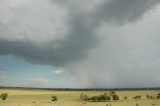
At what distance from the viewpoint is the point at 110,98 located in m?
151

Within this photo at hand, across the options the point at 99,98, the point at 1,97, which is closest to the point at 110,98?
the point at 99,98

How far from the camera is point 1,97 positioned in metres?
156

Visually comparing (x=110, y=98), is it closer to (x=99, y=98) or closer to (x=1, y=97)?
(x=99, y=98)

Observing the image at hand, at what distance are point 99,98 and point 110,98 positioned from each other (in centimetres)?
780

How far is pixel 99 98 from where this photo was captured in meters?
147

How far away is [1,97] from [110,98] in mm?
62770

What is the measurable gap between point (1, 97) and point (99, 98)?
2236 inches
